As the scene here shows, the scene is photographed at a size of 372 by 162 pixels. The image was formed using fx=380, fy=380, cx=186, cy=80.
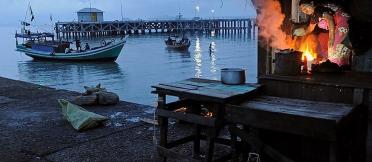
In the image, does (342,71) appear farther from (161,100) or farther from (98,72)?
(98,72)

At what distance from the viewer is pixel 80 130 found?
781 cm

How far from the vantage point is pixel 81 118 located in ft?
26.5

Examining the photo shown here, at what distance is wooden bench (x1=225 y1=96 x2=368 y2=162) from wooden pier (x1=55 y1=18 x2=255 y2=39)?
73.0 meters

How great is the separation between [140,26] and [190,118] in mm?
85448

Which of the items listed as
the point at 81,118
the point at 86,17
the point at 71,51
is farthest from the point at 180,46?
the point at 81,118

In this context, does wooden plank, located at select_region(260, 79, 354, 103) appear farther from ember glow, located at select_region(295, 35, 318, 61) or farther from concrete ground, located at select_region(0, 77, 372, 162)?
ember glow, located at select_region(295, 35, 318, 61)

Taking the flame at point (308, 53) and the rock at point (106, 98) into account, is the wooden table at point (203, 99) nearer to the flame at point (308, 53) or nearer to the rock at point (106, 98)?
the flame at point (308, 53)

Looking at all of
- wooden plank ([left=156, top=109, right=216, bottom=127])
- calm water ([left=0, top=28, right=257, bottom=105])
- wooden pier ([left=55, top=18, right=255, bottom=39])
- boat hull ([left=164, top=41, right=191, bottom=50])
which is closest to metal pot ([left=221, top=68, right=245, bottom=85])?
wooden plank ([left=156, top=109, right=216, bottom=127])

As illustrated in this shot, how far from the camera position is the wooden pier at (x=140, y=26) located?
256ft

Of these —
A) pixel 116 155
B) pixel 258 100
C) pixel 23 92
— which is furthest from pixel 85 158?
pixel 23 92

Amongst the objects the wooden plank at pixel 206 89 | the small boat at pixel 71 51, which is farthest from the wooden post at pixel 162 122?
the small boat at pixel 71 51

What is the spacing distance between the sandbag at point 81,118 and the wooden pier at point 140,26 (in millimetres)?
69813

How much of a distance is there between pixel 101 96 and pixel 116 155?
4223 millimetres

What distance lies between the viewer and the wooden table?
4.23m
